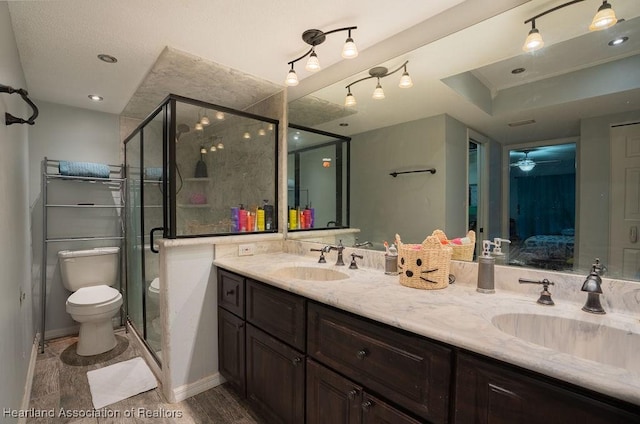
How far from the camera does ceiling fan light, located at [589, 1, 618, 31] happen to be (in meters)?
1.12

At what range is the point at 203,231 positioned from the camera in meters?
2.16

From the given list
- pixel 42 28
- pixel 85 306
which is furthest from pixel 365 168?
pixel 85 306

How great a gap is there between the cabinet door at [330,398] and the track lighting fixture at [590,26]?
63.7 inches

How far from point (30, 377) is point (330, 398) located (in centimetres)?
229

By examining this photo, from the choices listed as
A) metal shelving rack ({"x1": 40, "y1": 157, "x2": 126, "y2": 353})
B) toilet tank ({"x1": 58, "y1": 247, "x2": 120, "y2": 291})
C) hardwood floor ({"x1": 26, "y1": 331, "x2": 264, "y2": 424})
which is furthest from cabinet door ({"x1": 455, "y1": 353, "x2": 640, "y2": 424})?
metal shelving rack ({"x1": 40, "y1": 157, "x2": 126, "y2": 353})

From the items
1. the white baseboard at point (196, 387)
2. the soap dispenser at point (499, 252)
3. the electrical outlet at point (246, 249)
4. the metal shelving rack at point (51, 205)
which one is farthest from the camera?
the metal shelving rack at point (51, 205)

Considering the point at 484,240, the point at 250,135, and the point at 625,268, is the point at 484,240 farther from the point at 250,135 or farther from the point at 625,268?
the point at 250,135

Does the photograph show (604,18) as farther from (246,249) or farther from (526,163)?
(246,249)

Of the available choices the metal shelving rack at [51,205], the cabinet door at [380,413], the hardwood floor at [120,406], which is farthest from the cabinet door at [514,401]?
the metal shelving rack at [51,205]

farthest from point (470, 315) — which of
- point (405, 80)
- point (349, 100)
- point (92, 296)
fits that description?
point (92, 296)

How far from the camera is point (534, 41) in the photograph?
4.23 feet

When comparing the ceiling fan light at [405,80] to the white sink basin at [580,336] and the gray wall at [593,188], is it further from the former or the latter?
the white sink basin at [580,336]

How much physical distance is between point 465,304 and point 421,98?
3.84ft

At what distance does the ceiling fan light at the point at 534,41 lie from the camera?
1.28 metres
